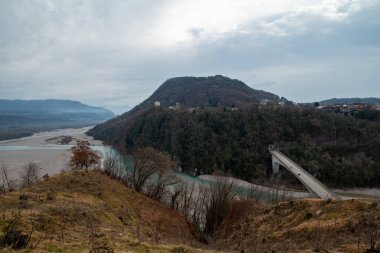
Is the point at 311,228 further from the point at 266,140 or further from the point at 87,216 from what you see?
the point at 266,140

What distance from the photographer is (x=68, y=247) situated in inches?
535

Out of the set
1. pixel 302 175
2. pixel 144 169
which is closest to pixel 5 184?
pixel 144 169

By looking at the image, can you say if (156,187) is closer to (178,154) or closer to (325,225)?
(325,225)

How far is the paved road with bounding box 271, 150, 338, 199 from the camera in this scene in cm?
5732

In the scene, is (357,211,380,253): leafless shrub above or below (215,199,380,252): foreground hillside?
above

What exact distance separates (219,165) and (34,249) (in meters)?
96.5

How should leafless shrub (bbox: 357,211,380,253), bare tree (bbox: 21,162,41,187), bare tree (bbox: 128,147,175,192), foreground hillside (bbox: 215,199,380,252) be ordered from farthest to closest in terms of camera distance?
bare tree (bbox: 21,162,41,187) < bare tree (bbox: 128,147,175,192) < leafless shrub (bbox: 357,211,380,253) < foreground hillside (bbox: 215,199,380,252)

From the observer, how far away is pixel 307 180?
227 feet

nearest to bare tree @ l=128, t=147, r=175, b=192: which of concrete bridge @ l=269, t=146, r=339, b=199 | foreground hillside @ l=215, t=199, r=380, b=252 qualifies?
foreground hillside @ l=215, t=199, r=380, b=252

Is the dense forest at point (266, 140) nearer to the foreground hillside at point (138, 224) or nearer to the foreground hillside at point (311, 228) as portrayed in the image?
the foreground hillside at point (138, 224)

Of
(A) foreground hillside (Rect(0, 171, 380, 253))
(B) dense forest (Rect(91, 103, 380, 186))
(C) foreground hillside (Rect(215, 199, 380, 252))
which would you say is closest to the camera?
(A) foreground hillside (Rect(0, 171, 380, 253))

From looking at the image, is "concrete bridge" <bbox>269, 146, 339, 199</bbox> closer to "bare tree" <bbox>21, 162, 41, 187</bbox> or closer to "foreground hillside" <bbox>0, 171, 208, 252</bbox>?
"foreground hillside" <bbox>0, 171, 208, 252</bbox>

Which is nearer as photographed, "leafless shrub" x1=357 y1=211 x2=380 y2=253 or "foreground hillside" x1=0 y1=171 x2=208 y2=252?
"foreground hillside" x1=0 y1=171 x2=208 y2=252

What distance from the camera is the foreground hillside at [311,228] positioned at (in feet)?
49.9
